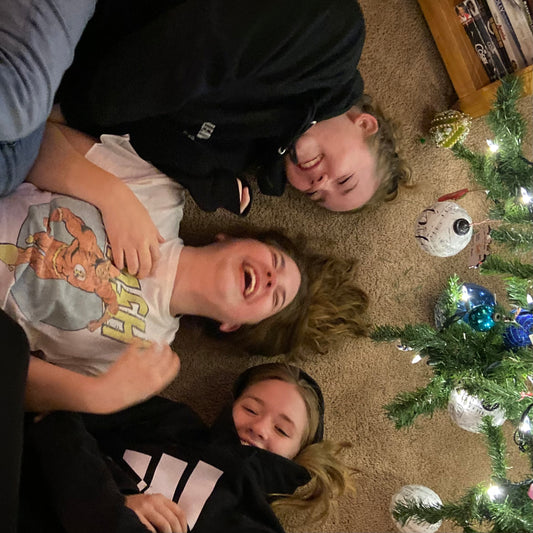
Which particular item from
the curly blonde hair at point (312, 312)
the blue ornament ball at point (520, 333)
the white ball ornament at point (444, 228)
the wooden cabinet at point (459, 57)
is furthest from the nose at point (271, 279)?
the wooden cabinet at point (459, 57)

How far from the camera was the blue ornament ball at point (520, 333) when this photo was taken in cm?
107

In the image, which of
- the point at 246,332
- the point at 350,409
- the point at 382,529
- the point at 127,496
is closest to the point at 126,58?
the point at 246,332

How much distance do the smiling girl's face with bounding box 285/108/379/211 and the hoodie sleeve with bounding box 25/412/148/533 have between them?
2.24 feet

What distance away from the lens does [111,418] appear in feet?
3.88

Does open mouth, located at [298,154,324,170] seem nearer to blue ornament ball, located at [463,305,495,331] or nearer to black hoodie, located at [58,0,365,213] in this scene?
black hoodie, located at [58,0,365,213]

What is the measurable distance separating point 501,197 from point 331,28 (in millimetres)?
476

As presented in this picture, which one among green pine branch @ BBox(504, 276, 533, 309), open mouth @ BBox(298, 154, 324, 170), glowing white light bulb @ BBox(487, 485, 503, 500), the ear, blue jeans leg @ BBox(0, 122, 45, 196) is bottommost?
glowing white light bulb @ BBox(487, 485, 503, 500)

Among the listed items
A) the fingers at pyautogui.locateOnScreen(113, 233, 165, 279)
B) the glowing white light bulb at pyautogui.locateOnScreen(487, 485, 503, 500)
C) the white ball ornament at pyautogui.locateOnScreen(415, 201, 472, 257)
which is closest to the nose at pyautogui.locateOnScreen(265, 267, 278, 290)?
the fingers at pyautogui.locateOnScreen(113, 233, 165, 279)

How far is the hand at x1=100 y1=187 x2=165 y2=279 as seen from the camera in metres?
1.05

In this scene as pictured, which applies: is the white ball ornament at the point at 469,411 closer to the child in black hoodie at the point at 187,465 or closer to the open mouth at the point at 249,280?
the child in black hoodie at the point at 187,465

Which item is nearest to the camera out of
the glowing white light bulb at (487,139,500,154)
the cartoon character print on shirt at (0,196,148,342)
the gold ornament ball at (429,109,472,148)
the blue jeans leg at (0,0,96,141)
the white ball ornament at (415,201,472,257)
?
the blue jeans leg at (0,0,96,141)

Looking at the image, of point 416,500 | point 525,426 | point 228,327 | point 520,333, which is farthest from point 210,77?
point 416,500

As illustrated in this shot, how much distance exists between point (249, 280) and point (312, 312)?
26 cm

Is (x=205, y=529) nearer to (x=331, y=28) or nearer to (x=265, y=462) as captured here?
(x=265, y=462)
